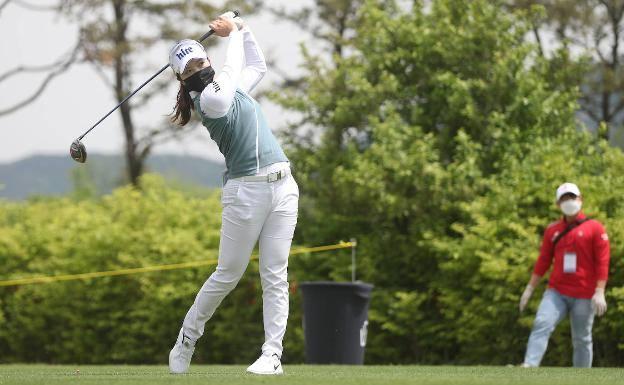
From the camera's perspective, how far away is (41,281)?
59.1ft

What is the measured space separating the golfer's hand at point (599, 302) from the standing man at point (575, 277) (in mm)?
21

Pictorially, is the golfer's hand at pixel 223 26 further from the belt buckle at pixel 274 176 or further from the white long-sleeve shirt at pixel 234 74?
the belt buckle at pixel 274 176

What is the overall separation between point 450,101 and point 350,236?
232 cm

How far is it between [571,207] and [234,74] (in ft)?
15.2

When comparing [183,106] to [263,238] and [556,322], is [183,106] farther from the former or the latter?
Answer: [556,322]

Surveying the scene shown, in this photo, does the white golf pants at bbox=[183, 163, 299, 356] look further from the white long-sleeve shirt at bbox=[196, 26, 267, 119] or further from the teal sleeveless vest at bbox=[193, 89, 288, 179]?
the white long-sleeve shirt at bbox=[196, 26, 267, 119]

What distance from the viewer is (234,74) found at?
7.27m

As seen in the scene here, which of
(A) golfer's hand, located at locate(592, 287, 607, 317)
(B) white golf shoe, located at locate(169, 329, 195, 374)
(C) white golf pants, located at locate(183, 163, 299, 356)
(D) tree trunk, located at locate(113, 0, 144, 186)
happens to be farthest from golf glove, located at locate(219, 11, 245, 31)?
(D) tree trunk, located at locate(113, 0, 144, 186)

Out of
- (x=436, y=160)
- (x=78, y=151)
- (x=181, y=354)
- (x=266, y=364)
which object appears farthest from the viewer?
(x=436, y=160)

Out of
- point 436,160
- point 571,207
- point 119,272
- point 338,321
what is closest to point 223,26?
point 571,207

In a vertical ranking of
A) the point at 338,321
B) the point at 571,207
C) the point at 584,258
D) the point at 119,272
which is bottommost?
the point at 338,321

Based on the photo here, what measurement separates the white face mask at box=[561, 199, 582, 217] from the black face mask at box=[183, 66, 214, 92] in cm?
460

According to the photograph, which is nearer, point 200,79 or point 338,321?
point 200,79

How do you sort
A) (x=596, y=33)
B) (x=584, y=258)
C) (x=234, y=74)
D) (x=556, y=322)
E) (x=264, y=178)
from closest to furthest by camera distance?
(x=234, y=74)
(x=264, y=178)
(x=584, y=258)
(x=556, y=322)
(x=596, y=33)
